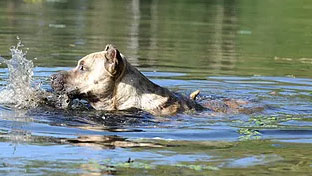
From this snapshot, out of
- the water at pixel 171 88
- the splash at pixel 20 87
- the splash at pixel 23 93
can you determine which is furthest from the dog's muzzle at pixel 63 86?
the splash at pixel 20 87

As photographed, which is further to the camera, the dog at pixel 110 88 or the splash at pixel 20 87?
the splash at pixel 20 87

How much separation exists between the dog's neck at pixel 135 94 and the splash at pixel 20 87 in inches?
44.7

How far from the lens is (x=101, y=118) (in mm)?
9617

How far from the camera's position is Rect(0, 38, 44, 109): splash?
33.6 ft

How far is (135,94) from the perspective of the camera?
32.8ft

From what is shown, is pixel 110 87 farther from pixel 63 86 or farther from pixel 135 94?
pixel 63 86

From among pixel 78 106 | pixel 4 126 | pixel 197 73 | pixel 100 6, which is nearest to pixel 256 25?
pixel 100 6

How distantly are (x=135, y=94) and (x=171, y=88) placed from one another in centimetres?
304

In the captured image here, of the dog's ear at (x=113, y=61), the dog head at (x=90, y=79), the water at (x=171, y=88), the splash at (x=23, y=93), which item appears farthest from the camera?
the splash at (x=23, y=93)

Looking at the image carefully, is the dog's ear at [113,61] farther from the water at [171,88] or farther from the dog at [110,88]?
the water at [171,88]

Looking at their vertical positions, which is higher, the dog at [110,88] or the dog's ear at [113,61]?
the dog's ear at [113,61]

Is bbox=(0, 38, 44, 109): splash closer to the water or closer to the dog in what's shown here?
the water

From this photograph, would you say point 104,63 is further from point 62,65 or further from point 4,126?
point 62,65

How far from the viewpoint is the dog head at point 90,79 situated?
9.87 metres
